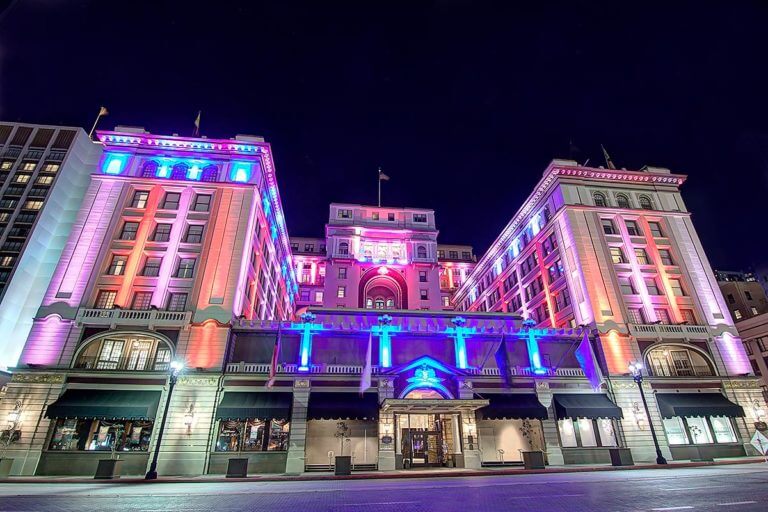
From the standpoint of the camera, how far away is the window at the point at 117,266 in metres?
33.8

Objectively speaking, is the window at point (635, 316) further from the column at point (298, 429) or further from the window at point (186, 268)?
the window at point (186, 268)

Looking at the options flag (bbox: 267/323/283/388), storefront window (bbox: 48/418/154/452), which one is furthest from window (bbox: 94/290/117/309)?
flag (bbox: 267/323/283/388)

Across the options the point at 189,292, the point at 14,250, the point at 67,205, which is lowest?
the point at 189,292

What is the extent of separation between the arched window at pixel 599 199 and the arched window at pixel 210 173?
41705mm

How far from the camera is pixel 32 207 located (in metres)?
57.1

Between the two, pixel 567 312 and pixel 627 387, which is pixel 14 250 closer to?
pixel 567 312

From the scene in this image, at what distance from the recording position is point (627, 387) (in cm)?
3316

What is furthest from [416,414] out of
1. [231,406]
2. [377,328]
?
[231,406]

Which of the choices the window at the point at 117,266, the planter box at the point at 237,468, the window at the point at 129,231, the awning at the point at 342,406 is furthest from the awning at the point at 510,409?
the window at the point at 129,231

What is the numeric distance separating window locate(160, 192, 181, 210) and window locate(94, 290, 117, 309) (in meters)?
9.30

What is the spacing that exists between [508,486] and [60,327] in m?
33.7

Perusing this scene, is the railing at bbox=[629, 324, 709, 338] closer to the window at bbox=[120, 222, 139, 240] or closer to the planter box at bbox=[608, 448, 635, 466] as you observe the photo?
the planter box at bbox=[608, 448, 635, 466]

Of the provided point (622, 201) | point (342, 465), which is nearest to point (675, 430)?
point (622, 201)

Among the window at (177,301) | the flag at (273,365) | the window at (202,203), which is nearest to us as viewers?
the flag at (273,365)
